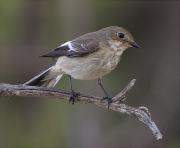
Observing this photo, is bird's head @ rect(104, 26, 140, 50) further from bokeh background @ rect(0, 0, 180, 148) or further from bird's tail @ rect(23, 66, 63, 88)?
bokeh background @ rect(0, 0, 180, 148)

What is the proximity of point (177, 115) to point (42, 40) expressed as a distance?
9.67 ft

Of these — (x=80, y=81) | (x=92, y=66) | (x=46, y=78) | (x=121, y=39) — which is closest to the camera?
(x=92, y=66)

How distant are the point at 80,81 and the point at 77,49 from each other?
3.01 metres

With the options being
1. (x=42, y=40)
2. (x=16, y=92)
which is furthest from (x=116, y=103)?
(x=42, y=40)

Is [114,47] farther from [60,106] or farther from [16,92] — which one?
[60,106]

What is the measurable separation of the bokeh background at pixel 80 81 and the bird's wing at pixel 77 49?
2.68m

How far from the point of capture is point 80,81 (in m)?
7.98

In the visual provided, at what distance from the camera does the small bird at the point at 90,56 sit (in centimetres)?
479

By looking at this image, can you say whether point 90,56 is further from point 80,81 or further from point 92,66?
point 80,81

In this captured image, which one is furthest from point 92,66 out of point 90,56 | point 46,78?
point 46,78

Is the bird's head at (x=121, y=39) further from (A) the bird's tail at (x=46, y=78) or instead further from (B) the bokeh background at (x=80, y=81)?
(B) the bokeh background at (x=80, y=81)

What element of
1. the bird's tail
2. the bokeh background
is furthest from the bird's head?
the bokeh background

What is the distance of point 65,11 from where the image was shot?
8320 millimetres

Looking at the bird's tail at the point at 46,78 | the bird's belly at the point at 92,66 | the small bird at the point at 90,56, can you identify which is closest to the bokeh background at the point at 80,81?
the bird's tail at the point at 46,78
